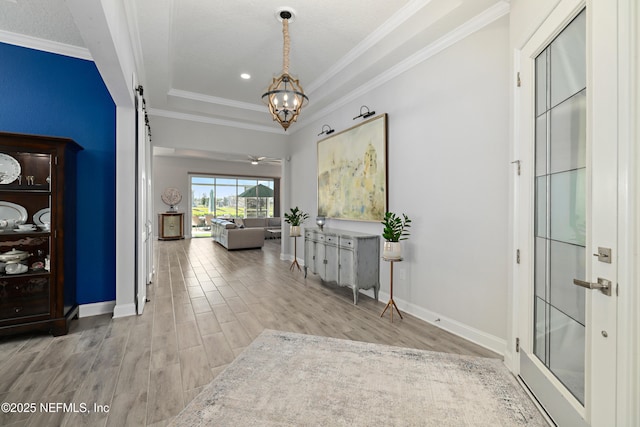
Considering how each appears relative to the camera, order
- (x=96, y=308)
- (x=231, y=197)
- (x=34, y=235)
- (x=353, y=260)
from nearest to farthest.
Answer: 1. (x=34, y=235)
2. (x=96, y=308)
3. (x=353, y=260)
4. (x=231, y=197)

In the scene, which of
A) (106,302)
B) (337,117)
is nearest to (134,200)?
(106,302)

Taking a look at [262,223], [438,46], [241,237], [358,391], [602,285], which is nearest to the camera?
[602,285]

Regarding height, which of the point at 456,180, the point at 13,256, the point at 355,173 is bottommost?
the point at 13,256

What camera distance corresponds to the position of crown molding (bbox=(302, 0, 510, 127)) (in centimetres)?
255

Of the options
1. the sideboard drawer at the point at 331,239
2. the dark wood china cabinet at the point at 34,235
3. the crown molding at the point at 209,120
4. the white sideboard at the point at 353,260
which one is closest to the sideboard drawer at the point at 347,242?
the white sideboard at the point at 353,260

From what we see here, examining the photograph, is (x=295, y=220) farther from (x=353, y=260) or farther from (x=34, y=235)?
(x=34, y=235)

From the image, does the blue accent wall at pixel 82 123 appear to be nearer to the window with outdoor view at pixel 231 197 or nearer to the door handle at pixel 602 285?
the door handle at pixel 602 285

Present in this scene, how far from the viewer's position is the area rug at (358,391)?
1.73 m

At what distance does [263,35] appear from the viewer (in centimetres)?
341

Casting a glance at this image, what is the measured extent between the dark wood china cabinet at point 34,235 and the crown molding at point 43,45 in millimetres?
1150

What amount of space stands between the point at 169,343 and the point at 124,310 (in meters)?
1.07

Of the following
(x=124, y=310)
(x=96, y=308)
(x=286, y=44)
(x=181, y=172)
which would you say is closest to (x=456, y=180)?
(x=286, y=44)

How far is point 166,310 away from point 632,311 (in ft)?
13.2

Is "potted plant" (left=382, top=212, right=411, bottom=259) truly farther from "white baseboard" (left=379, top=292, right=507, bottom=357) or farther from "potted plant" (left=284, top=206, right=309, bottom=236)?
"potted plant" (left=284, top=206, right=309, bottom=236)
